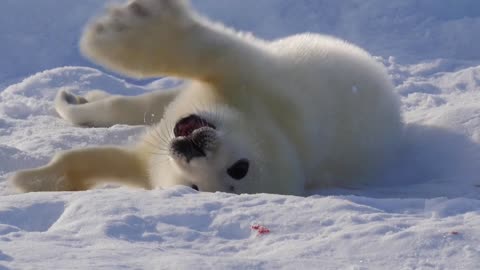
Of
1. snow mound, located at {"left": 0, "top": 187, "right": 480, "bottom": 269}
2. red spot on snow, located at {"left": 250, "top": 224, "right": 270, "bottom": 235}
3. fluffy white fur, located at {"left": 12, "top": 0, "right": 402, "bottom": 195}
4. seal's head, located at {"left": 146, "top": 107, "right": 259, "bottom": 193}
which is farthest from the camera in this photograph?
fluffy white fur, located at {"left": 12, "top": 0, "right": 402, "bottom": 195}

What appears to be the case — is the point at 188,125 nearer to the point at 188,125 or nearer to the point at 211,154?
the point at 188,125

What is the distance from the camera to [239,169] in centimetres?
301

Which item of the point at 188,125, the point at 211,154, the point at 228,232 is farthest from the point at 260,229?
the point at 188,125

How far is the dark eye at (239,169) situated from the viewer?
2990 mm

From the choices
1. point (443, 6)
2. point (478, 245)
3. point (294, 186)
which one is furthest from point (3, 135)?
point (443, 6)

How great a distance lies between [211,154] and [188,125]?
0.56ft

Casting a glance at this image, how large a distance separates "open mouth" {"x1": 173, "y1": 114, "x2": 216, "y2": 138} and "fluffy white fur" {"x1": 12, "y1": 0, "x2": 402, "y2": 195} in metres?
0.04

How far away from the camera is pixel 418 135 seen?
4105 millimetres

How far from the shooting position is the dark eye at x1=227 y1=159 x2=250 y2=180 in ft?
9.81

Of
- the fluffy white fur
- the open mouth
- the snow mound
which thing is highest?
the fluffy white fur

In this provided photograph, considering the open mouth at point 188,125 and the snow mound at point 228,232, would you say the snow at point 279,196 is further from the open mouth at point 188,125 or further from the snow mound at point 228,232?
the open mouth at point 188,125

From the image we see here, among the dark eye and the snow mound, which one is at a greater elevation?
the dark eye

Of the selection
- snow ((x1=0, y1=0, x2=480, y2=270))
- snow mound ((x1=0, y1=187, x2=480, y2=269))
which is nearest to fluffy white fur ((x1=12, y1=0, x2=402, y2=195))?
snow ((x1=0, y1=0, x2=480, y2=270))

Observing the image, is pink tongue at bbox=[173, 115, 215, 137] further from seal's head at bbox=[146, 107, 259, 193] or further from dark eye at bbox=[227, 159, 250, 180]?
dark eye at bbox=[227, 159, 250, 180]
